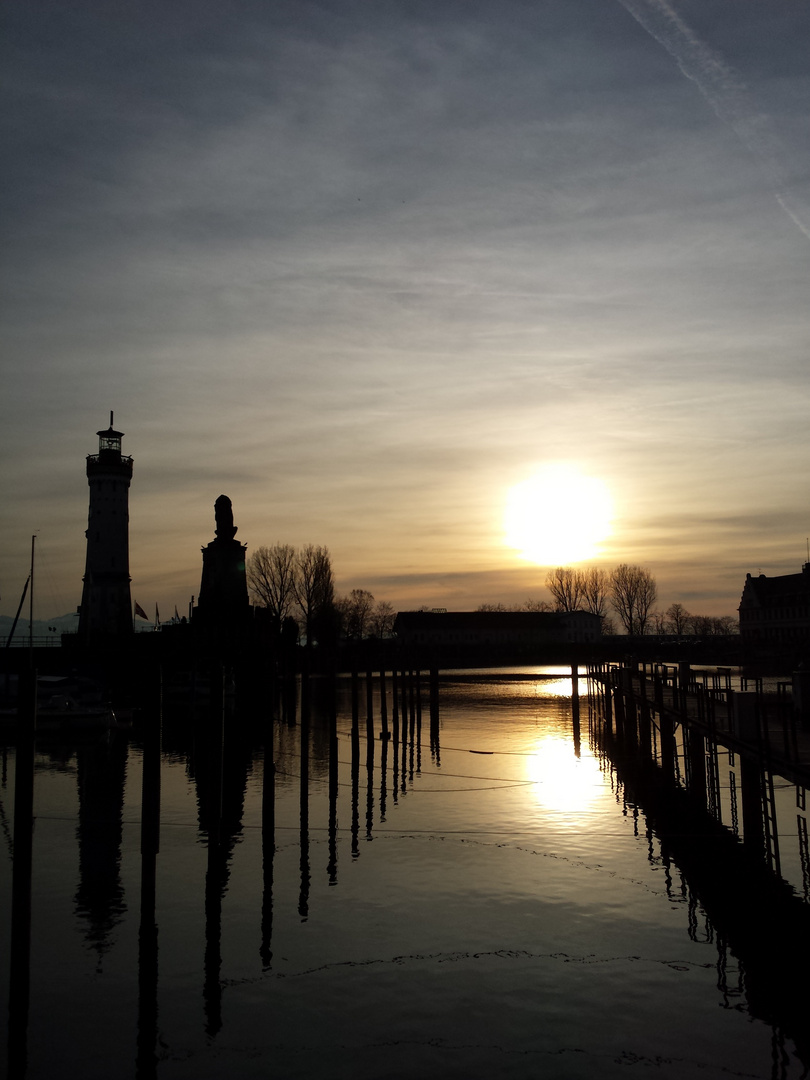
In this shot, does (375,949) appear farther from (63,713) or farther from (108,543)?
(108,543)

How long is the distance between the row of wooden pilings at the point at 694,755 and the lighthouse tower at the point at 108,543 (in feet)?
170

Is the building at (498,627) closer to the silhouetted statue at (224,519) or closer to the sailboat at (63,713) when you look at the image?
the silhouetted statue at (224,519)

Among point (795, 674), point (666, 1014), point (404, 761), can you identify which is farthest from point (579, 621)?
point (666, 1014)

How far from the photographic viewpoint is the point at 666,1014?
1555cm

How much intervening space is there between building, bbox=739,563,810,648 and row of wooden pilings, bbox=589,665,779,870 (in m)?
97.0

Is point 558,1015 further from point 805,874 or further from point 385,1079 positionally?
point 805,874

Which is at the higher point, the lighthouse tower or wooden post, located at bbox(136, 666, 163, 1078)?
the lighthouse tower

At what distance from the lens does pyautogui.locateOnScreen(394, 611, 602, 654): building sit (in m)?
172

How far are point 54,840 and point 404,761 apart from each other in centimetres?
1750

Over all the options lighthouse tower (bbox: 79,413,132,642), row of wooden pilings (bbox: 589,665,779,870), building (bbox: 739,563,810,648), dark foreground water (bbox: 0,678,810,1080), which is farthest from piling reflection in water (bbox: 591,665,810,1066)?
building (bbox: 739,563,810,648)

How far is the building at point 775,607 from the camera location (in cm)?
14600

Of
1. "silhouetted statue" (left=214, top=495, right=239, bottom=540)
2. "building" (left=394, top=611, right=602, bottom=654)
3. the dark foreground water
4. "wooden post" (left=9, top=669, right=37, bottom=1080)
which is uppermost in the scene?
"silhouetted statue" (left=214, top=495, right=239, bottom=540)

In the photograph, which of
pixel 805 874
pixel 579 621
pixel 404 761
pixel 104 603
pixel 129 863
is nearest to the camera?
pixel 805 874

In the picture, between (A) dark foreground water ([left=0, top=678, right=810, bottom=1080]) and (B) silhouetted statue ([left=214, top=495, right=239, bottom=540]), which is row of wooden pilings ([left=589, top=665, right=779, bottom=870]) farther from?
(B) silhouetted statue ([left=214, top=495, right=239, bottom=540])
